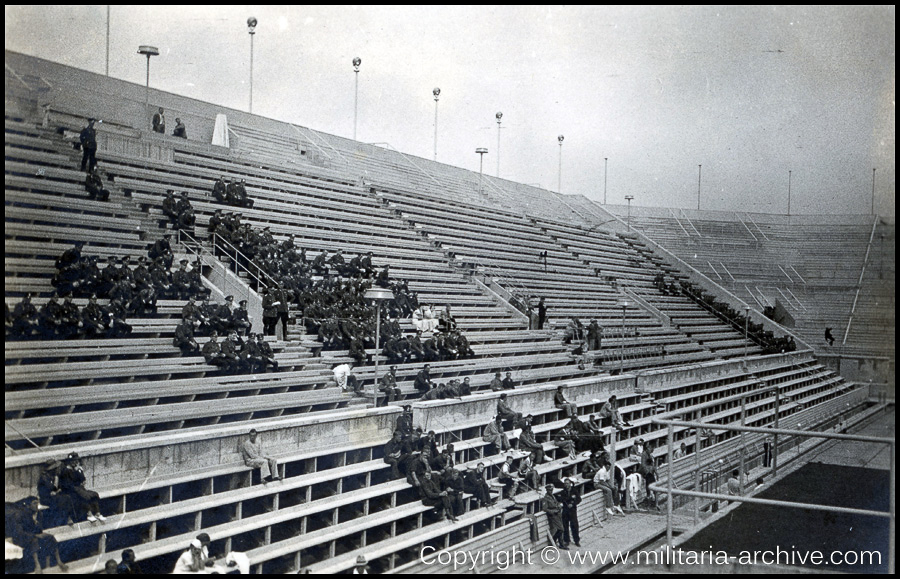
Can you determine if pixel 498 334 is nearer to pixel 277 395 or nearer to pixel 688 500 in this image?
pixel 688 500

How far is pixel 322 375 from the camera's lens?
36.7ft

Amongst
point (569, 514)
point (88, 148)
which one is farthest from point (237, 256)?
point (569, 514)

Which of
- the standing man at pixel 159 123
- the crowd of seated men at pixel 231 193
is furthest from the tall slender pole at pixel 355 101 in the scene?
the crowd of seated men at pixel 231 193

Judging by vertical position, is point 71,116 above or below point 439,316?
above

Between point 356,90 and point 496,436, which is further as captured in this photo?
point 356,90

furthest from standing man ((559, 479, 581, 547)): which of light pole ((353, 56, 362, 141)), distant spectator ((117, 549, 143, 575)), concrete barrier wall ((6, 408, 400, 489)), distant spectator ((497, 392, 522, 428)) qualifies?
light pole ((353, 56, 362, 141))

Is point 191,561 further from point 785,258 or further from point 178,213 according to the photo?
point 785,258

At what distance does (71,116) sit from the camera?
14648 mm

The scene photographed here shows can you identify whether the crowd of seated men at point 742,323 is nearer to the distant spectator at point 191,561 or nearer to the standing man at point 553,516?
the standing man at point 553,516

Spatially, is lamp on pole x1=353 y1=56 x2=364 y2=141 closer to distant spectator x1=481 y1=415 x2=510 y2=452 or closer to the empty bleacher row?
the empty bleacher row

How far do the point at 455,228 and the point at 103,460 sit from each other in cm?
1668

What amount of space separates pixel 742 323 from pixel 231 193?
73.2 feet

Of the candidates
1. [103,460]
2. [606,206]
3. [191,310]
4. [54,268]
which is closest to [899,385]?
[103,460]

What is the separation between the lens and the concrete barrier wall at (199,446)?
259 inches
